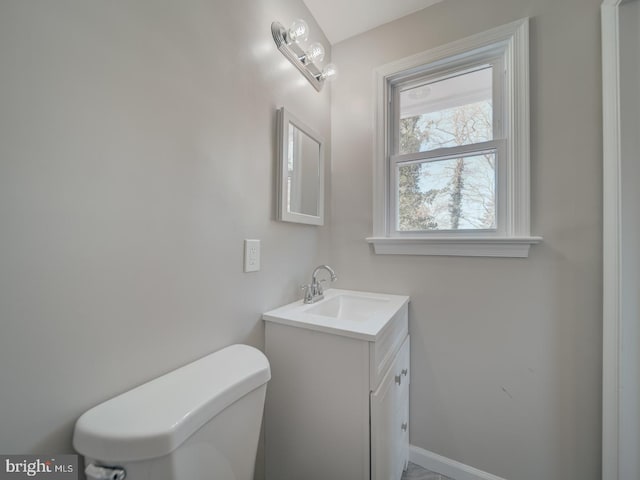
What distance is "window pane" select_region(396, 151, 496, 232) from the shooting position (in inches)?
51.8

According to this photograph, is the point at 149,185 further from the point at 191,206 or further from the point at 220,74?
the point at 220,74

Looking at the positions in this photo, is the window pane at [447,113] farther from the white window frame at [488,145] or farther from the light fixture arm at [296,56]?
the light fixture arm at [296,56]

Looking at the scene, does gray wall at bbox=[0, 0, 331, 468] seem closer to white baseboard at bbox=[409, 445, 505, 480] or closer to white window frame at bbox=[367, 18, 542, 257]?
white window frame at bbox=[367, 18, 542, 257]

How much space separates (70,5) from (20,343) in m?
0.72

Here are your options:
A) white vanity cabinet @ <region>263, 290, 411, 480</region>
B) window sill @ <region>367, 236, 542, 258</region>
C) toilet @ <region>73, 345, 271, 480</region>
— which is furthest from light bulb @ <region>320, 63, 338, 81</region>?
toilet @ <region>73, 345, 271, 480</region>

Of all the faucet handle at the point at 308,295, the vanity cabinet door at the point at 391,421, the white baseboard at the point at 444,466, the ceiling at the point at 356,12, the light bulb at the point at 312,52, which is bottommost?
the white baseboard at the point at 444,466

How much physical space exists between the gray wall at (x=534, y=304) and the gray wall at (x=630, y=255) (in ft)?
0.35

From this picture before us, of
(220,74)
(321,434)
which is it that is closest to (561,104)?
(220,74)

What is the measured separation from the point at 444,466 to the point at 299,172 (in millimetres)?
1669

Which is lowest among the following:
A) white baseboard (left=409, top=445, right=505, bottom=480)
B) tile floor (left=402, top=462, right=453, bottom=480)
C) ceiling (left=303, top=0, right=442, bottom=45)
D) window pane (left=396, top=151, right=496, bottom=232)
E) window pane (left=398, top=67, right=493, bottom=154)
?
tile floor (left=402, top=462, right=453, bottom=480)

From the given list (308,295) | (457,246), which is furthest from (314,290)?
(457,246)

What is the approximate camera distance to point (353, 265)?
5.23 ft

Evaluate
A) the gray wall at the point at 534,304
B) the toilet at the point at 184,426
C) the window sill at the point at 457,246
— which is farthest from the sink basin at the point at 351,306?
the toilet at the point at 184,426

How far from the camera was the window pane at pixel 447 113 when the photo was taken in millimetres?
1348
